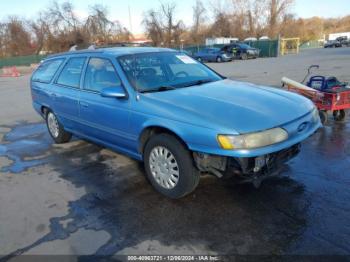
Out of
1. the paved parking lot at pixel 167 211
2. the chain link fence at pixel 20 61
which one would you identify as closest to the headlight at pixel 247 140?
the paved parking lot at pixel 167 211

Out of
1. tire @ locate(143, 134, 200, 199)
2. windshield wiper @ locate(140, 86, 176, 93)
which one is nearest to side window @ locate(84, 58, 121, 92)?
windshield wiper @ locate(140, 86, 176, 93)

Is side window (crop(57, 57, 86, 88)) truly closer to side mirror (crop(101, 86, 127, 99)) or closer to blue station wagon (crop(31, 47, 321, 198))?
blue station wagon (crop(31, 47, 321, 198))

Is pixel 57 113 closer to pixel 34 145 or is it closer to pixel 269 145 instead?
pixel 34 145

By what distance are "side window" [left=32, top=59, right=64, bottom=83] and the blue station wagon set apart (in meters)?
0.68

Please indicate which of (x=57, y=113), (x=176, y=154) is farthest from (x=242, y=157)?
(x=57, y=113)

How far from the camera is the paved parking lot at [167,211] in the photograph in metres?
3.16

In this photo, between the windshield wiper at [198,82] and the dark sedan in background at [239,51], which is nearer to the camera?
the windshield wiper at [198,82]

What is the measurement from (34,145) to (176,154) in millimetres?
3993

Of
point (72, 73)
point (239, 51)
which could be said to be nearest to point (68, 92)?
point (72, 73)

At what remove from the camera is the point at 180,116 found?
12.1 ft

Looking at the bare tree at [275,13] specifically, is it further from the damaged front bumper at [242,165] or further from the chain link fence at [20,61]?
the damaged front bumper at [242,165]

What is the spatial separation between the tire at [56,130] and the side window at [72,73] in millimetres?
850

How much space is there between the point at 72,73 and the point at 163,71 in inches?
66.5

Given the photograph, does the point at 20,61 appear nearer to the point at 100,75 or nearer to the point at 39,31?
the point at 39,31
